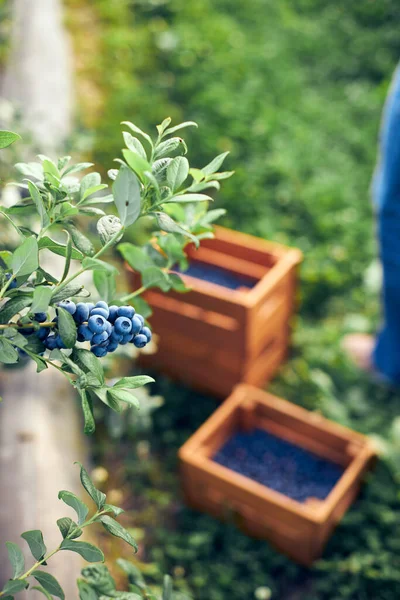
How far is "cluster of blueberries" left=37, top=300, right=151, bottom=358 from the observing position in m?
0.73

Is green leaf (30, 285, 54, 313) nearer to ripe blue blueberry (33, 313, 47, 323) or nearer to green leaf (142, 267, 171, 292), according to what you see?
ripe blue blueberry (33, 313, 47, 323)

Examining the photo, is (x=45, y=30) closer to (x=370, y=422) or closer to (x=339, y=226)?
(x=339, y=226)

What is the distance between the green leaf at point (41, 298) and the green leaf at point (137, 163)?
0.16 metres

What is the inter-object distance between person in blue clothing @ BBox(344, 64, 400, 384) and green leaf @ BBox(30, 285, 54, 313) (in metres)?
1.37

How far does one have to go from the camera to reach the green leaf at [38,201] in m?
0.71

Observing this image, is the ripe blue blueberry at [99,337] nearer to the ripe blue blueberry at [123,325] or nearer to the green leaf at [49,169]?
the ripe blue blueberry at [123,325]

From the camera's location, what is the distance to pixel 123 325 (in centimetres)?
77

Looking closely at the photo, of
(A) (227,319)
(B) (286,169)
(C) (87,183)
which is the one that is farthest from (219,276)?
(C) (87,183)

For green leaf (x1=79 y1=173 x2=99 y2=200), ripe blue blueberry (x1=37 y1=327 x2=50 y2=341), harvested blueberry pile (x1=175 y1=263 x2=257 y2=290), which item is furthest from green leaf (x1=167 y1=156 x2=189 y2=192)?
harvested blueberry pile (x1=175 y1=263 x2=257 y2=290)

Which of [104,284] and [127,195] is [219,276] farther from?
[127,195]

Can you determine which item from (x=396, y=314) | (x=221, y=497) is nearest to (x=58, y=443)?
(x=221, y=497)

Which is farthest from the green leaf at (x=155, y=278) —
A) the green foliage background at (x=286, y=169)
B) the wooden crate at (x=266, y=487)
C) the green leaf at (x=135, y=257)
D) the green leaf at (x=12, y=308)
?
the green foliage background at (x=286, y=169)

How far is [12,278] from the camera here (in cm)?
70

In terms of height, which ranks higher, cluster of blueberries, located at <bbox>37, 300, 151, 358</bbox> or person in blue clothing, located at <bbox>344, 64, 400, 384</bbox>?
cluster of blueberries, located at <bbox>37, 300, 151, 358</bbox>
